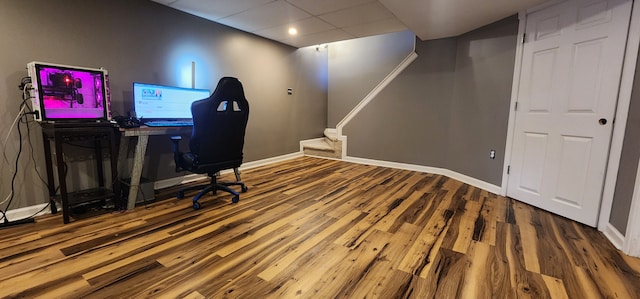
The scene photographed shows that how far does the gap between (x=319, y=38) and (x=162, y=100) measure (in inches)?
101

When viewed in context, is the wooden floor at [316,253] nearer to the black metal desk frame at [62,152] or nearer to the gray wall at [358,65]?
the black metal desk frame at [62,152]

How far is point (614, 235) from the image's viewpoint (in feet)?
6.58

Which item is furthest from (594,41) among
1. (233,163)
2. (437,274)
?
(233,163)

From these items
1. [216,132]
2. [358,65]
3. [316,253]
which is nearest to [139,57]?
[216,132]

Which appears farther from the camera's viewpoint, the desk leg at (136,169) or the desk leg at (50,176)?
the desk leg at (136,169)

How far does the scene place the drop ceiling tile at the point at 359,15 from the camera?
3.10m

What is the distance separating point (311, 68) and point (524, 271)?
4753 mm

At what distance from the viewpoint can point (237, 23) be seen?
365 cm

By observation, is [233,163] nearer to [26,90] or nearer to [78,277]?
[78,277]

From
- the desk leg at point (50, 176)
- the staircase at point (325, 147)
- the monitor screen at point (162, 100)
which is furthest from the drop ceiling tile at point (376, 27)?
the desk leg at point (50, 176)

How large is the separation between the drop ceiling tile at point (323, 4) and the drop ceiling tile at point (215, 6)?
0.37m

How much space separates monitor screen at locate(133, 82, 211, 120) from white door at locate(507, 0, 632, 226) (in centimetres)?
380

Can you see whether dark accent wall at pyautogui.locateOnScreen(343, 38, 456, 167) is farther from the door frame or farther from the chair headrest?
the chair headrest

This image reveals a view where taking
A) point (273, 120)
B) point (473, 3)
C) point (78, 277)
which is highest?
point (473, 3)
